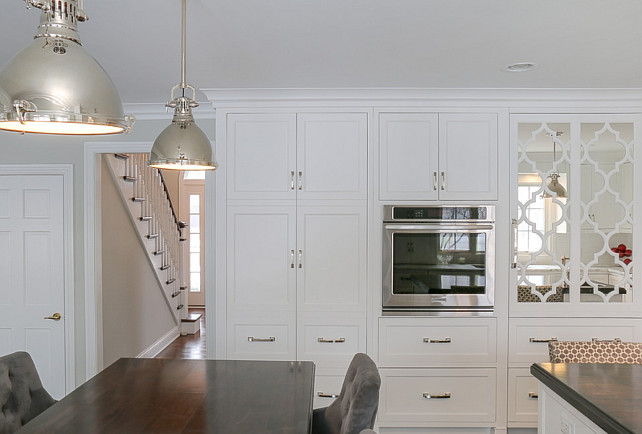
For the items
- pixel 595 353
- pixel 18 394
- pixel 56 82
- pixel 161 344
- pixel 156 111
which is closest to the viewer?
pixel 56 82

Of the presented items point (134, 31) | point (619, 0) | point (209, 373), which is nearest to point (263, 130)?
point (134, 31)

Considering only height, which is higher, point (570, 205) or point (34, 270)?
point (570, 205)

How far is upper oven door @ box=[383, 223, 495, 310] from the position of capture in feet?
11.2

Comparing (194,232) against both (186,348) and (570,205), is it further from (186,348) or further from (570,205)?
(570,205)

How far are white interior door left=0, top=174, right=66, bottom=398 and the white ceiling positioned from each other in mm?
1307

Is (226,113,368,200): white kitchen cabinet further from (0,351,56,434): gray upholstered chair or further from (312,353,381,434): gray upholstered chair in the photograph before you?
(0,351,56,434): gray upholstered chair

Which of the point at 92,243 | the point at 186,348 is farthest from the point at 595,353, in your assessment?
the point at 186,348

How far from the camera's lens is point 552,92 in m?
3.38

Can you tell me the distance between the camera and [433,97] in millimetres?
3418

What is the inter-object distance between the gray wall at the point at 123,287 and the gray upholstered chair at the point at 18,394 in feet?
6.49

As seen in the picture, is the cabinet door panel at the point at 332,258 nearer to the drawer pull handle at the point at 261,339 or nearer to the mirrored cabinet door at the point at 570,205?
the drawer pull handle at the point at 261,339
